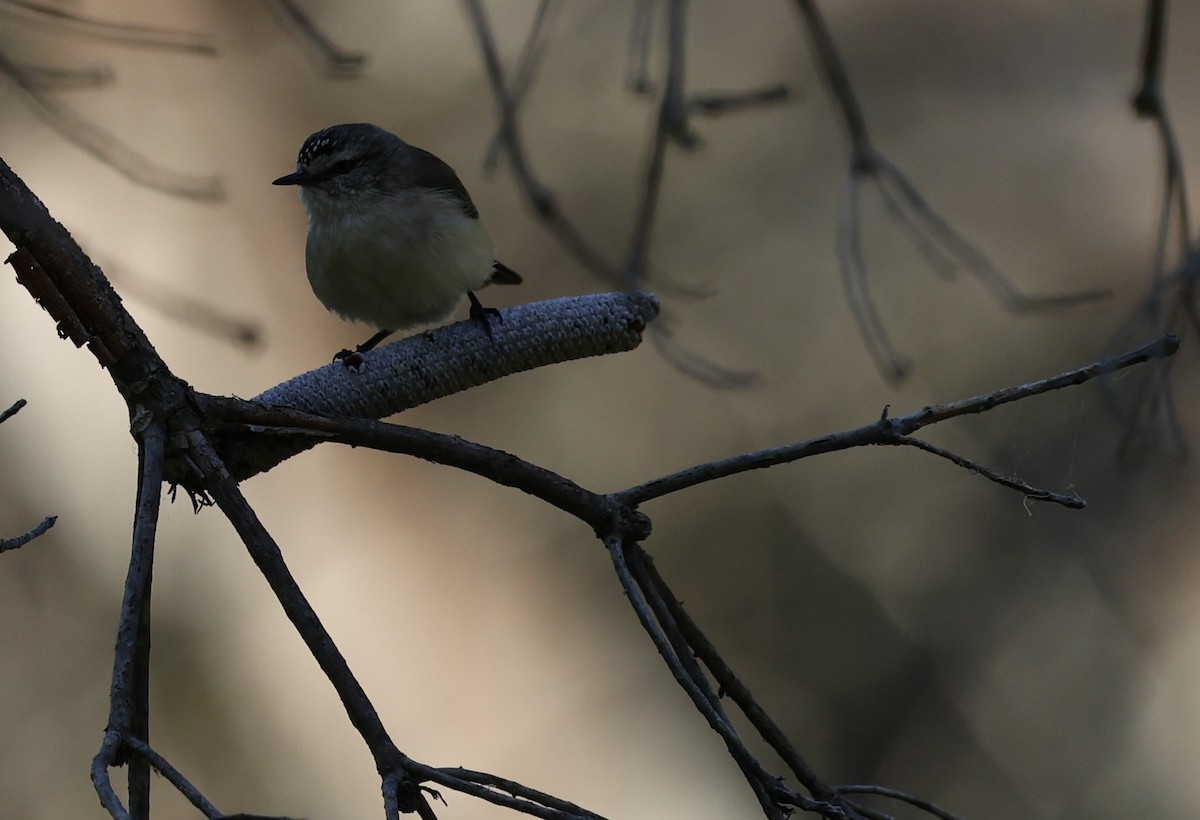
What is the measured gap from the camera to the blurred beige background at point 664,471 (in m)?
4.42

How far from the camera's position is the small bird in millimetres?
2512

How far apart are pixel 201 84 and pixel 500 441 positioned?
1838 millimetres

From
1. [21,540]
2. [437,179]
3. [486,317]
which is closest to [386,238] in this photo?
[437,179]

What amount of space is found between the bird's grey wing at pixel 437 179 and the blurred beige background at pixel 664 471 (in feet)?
6.08

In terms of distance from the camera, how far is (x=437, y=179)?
275 cm

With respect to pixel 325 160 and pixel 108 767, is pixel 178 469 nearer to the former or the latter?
pixel 108 767

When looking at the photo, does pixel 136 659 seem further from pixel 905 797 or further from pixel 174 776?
pixel 905 797

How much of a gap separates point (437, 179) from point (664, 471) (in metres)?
2.46

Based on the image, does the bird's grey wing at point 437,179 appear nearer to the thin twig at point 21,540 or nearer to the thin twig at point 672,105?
the thin twig at point 672,105

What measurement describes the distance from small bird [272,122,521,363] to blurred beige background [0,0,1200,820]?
72.4 inches

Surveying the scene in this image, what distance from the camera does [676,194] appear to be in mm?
5367

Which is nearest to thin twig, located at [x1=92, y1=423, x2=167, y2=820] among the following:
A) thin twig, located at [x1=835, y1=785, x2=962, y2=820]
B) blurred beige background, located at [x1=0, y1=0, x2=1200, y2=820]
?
thin twig, located at [x1=835, y1=785, x2=962, y2=820]

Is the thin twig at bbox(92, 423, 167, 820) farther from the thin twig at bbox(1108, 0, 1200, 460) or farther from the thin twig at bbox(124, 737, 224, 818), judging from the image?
the thin twig at bbox(1108, 0, 1200, 460)

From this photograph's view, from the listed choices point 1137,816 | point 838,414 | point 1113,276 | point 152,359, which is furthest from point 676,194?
point 152,359
